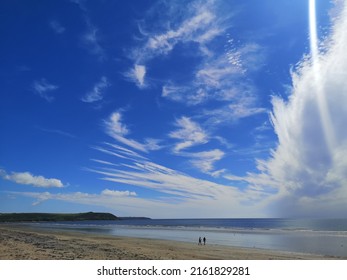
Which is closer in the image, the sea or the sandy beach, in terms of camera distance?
the sandy beach

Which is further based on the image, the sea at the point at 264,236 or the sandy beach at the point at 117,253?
the sea at the point at 264,236

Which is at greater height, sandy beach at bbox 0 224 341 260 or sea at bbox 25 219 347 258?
sea at bbox 25 219 347 258

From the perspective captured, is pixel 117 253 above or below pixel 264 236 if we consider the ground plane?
below

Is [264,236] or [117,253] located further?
[264,236]

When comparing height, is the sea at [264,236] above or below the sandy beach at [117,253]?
above
